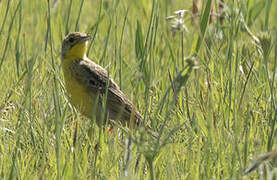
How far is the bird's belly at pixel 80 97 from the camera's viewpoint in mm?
5195

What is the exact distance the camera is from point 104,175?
362 cm

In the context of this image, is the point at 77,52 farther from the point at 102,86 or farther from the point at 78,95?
the point at 78,95

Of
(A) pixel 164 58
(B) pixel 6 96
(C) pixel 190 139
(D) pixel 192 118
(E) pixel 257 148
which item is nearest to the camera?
(E) pixel 257 148

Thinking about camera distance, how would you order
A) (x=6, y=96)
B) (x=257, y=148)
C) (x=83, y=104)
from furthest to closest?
(x=83, y=104) → (x=6, y=96) → (x=257, y=148)

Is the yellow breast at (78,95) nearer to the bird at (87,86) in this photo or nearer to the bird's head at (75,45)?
the bird at (87,86)

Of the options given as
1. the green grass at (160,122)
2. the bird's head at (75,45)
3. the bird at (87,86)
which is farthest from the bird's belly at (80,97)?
the bird's head at (75,45)

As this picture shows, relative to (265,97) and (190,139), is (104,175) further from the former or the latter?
(265,97)

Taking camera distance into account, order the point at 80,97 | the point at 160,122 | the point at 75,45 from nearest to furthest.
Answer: the point at 160,122
the point at 80,97
the point at 75,45

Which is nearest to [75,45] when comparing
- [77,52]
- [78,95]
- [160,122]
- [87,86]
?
[77,52]

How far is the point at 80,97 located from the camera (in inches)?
212

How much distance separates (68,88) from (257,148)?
2198 millimetres

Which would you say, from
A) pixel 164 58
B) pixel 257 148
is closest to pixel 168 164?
pixel 257 148

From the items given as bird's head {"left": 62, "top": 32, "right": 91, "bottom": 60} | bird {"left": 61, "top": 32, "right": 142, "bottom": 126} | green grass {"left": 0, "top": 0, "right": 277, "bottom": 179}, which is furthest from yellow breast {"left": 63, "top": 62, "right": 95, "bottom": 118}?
bird's head {"left": 62, "top": 32, "right": 91, "bottom": 60}

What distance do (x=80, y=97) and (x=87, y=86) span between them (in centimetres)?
17
